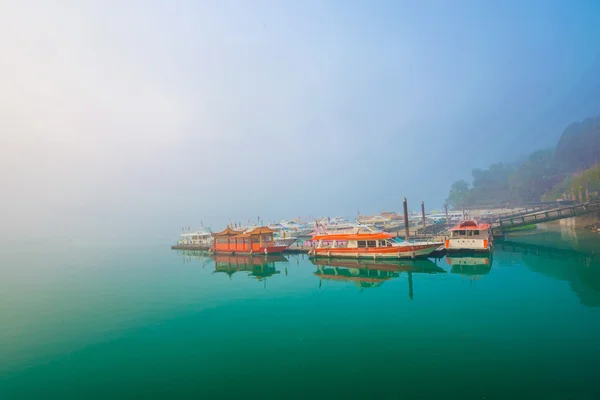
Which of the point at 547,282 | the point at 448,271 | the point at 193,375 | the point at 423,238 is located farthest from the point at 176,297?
the point at 423,238

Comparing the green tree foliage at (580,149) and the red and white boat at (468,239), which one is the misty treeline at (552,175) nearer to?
the green tree foliage at (580,149)

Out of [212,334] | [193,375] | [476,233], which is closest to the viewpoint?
[193,375]

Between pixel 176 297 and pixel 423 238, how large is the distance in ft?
110

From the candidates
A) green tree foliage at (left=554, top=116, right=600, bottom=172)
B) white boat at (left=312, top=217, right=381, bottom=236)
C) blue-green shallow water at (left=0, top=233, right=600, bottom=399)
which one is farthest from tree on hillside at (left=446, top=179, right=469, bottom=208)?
blue-green shallow water at (left=0, top=233, right=600, bottom=399)

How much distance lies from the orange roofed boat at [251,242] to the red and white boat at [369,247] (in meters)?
7.83

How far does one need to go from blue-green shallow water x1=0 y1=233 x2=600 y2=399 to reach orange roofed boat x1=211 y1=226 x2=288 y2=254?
14.2 meters

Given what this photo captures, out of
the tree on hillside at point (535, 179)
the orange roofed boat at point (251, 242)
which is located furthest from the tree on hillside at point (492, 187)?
the orange roofed boat at point (251, 242)

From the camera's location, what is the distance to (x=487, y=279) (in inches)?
925

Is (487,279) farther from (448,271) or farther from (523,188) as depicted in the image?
(523,188)

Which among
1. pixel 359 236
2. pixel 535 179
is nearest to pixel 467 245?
pixel 359 236

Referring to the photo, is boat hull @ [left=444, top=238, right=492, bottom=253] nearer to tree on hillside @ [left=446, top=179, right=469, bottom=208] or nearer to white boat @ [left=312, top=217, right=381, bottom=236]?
white boat @ [left=312, top=217, right=381, bottom=236]

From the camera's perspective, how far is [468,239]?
3309 cm

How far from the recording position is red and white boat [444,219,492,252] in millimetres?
32594

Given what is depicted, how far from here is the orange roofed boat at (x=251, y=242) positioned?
1699 inches
